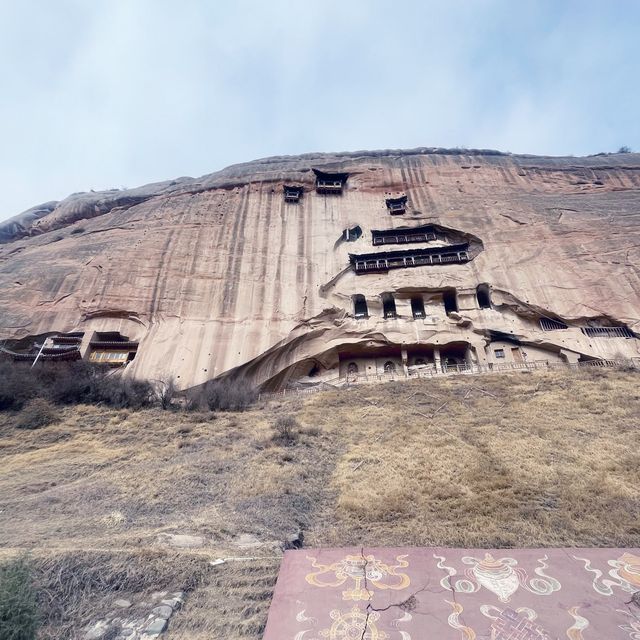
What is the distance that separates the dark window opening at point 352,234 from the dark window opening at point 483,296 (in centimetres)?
743

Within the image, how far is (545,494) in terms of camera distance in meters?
7.51

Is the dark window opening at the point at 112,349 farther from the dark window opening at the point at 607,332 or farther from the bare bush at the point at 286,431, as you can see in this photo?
the dark window opening at the point at 607,332

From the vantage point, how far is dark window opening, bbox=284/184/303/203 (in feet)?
84.7

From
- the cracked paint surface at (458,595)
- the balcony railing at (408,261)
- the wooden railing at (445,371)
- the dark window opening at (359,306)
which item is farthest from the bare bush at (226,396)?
the cracked paint surface at (458,595)

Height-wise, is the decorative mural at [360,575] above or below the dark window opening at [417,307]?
below

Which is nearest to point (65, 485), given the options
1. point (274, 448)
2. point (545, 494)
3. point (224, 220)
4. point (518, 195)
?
point (274, 448)

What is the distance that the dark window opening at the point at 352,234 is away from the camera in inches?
969

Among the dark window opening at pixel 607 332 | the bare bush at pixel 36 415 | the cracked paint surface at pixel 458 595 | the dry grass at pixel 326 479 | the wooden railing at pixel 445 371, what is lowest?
the cracked paint surface at pixel 458 595

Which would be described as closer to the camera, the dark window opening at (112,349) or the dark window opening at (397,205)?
the dark window opening at (112,349)

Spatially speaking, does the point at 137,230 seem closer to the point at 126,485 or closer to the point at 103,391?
the point at 103,391

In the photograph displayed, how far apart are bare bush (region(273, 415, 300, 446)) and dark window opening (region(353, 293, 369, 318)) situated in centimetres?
1009

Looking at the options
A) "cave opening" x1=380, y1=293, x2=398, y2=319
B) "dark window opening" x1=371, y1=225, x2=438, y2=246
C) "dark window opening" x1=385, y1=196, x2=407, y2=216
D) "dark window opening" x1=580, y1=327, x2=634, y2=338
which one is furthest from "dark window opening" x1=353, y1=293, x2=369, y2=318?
"dark window opening" x1=580, y1=327, x2=634, y2=338

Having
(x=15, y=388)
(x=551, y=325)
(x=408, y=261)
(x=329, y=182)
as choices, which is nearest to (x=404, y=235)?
(x=408, y=261)

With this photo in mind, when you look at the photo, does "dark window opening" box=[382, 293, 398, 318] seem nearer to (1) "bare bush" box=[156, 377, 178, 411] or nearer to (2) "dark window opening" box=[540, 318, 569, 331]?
(2) "dark window opening" box=[540, 318, 569, 331]
